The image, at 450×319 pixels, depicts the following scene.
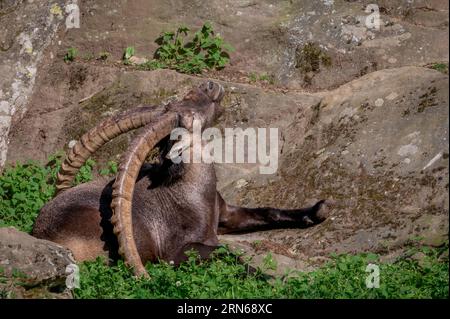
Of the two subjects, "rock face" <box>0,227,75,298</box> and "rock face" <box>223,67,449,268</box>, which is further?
"rock face" <box>223,67,449,268</box>

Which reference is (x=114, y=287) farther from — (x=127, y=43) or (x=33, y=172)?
(x=127, y=43)

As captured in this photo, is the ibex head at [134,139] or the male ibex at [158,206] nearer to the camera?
the ibex head at [134,139]

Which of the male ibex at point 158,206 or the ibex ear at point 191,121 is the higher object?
the ibex ear at point 191,121

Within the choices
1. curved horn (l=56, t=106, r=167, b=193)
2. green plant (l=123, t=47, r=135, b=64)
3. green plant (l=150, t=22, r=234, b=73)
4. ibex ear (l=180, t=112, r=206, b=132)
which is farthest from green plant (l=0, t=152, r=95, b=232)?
ibex ear (l=180, t=112, r=206, b=132)

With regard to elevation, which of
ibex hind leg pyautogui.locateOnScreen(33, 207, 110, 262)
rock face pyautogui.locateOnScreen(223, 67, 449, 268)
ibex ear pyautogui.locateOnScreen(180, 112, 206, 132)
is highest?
ibex ear pyautogui.locateOnScreen(180, 112, 206, 132)

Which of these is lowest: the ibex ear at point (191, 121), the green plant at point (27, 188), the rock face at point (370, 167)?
the green plant at point (27, 188)

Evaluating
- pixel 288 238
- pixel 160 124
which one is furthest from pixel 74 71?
pixel 288 238

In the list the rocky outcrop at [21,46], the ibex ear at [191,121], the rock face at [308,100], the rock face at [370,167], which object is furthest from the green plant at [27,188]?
the rock face at [370,167]

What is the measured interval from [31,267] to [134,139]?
8.27 feet

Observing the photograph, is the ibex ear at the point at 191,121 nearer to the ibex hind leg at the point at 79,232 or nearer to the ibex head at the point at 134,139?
the ibex head at the point at 134,139

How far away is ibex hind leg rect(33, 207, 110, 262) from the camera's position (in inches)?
450

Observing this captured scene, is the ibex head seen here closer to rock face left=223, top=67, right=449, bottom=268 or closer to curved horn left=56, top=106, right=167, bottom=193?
curved horn left=56, top=106, right=167, bottom=193

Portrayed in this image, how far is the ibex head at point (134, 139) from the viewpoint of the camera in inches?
423
